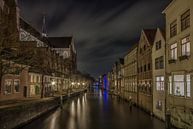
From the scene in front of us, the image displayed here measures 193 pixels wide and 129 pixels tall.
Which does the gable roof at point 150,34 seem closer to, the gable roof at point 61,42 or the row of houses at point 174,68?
the row of houses at point 174,68

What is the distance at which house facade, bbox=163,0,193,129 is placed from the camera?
69.1 ft

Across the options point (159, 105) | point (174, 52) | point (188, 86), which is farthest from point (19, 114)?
point (159, 105)

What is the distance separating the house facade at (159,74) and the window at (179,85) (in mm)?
4207

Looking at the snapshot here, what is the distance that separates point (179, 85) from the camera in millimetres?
23422

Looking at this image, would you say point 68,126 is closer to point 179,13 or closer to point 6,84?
point 6,84

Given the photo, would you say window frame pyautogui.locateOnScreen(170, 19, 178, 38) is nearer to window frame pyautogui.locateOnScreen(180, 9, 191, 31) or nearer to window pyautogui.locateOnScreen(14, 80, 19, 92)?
window frame pyautogui.locateOnScreen(180, 9, 191, 31)

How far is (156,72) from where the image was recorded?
3344 cm

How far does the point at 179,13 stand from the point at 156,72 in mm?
11435

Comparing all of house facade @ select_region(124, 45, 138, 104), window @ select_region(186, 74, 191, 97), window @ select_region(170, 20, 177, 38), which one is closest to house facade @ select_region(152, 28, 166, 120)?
window @ select_region(170, 20, 177, 38)

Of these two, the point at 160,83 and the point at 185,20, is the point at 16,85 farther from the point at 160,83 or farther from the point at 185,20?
the point at 185,20

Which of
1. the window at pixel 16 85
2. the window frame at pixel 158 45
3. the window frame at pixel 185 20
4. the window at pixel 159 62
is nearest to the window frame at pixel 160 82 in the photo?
the window at pixel 159 62

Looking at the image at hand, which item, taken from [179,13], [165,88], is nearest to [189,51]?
[179,13]

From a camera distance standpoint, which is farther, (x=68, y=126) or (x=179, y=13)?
(x=68, y=126)

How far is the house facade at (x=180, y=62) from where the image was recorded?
2106 cm
